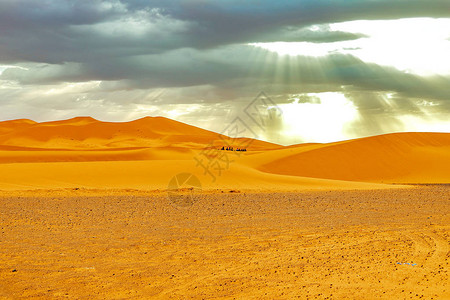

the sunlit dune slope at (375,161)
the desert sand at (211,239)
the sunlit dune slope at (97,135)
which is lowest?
the sunlit dune slope at (375,161)

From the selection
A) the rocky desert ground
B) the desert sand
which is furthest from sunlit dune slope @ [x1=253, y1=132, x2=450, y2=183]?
the rocky desert ground

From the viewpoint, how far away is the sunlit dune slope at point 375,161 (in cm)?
4566

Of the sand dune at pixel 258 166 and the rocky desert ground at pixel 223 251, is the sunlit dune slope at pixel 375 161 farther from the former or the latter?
the rocky desert ground at pixel 223 251

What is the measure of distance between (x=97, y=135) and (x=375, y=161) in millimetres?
78934

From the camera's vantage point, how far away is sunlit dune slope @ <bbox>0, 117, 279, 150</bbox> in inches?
3969

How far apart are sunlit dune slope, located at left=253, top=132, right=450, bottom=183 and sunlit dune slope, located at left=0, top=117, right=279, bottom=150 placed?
144ft

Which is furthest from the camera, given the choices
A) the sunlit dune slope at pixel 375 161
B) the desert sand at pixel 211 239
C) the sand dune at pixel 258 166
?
the sunlit dune slope at pixel 375 161

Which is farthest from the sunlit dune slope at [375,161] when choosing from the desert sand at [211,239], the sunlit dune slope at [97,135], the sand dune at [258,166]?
the sunlit dune slope at [97,135]

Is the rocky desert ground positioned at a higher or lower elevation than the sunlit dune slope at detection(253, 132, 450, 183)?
higher

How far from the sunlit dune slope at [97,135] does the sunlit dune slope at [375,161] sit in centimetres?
4386

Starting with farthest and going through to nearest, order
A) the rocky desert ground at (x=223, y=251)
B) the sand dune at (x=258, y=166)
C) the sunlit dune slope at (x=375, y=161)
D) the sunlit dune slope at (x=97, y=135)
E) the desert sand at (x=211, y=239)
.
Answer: the sunlit dune slope at (x=97, y=135) < the sunlit dune slope at (x=375, y=161) < the sand dune at (x=258, y=166) < the desert sand at (x=211, y=239) < the rocky desert ground at (x=223, y=251)

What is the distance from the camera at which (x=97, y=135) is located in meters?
114

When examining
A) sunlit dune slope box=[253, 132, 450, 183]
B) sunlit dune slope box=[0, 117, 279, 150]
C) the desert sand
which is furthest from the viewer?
sunlit dune slope box=[0, 117, 279, 150]

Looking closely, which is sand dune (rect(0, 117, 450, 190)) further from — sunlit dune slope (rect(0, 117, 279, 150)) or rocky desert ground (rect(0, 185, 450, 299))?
sunlit dune slope (rect(0, 117, 279, 150))
